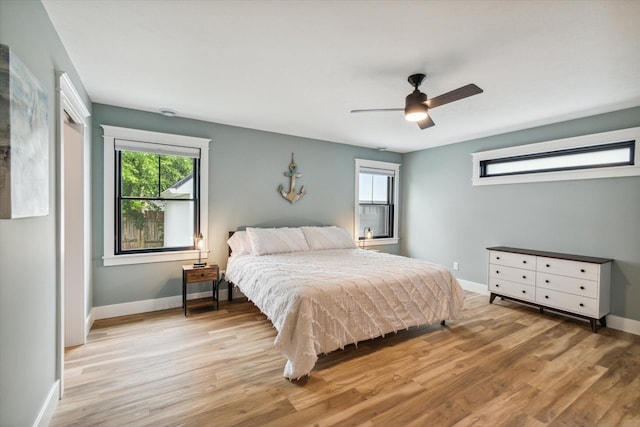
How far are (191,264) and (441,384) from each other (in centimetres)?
313

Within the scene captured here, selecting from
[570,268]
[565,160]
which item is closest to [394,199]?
[565,160]

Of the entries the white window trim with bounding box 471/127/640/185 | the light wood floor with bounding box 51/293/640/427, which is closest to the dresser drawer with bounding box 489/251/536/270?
the light wood floor with bounding box 51/293/640/427

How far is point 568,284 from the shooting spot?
11.1ft

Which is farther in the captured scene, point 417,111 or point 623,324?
point 623,324

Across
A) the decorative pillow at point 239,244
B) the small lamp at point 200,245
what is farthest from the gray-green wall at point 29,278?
the decorative pillow at point 239,244

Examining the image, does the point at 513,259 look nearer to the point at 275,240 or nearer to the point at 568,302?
the point at 568,302

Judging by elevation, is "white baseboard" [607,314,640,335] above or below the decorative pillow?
below

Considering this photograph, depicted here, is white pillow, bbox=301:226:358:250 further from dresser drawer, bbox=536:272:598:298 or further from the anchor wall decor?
dresser drawer, bbox=536:272:598:298

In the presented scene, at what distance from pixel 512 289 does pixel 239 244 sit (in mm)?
3715

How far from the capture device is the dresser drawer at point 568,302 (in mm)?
3207

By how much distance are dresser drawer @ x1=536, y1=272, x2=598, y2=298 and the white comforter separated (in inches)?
50.4

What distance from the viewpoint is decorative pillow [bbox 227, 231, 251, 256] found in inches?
154

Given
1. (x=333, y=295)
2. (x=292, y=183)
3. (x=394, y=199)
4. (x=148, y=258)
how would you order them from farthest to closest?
(x=394, y=199) → (x=292, y=183) → (x=148, y=258) → (x=333, y=295)

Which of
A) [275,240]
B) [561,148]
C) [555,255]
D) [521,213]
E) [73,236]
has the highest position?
[561,148]
